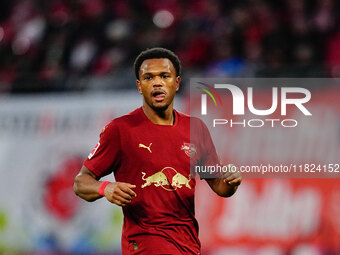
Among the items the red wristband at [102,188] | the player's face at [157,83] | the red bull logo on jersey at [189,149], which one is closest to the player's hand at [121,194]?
the red wristband at [102,188]

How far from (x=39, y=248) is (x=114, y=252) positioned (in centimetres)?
122

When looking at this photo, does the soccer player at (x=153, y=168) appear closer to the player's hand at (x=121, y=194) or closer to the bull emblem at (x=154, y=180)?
the bull emblem at (x=154, y=180)

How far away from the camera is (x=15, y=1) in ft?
44.5

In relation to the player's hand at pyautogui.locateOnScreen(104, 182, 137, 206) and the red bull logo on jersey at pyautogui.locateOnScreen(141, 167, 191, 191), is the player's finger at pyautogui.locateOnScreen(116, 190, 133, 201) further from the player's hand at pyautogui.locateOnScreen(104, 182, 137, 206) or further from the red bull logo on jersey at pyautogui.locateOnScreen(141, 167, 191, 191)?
the red bull logo on jersey at pyautogui.locateOnScreen(141, 167, 191, 191)

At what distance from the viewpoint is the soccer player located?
4.88m

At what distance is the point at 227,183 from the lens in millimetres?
5051

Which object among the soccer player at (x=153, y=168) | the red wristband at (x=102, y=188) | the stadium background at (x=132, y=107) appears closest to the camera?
the red wristband at (x=102, y=188)

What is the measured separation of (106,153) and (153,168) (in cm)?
37

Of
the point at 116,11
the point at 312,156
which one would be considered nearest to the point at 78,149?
the point at 116,11

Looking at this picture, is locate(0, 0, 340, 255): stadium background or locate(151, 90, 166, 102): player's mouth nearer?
locate(151, 90, 166, 102): player's mouth

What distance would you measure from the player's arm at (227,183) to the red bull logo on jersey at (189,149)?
1.00 ft

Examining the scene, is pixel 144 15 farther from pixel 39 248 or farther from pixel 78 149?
pixel 39 248

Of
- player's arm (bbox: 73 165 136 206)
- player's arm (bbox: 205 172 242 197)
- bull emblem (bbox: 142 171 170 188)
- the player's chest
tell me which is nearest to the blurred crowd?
player's arm (bbox: 205 172 242 197)

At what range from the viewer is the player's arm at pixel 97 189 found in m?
4.47
